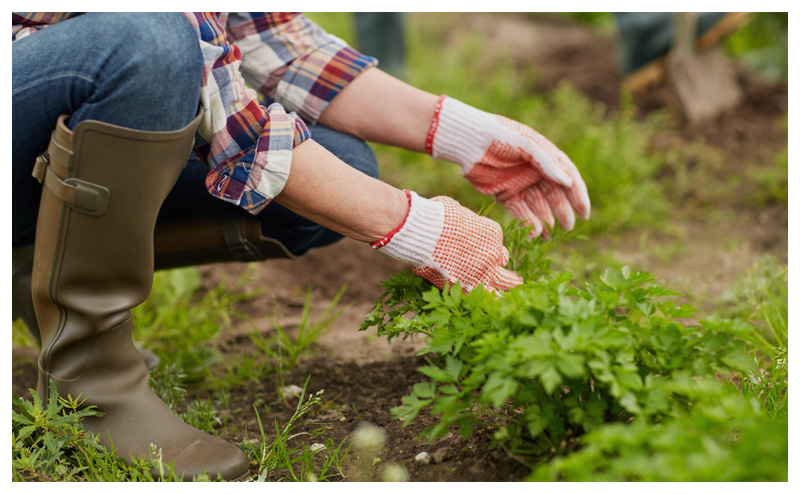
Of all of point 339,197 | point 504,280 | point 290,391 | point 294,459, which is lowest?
point 290,391

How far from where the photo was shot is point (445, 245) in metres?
1.42

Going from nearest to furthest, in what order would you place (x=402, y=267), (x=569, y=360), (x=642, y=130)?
(x=569, y=360)
(x=402, y=267)
(x=642, y=130)

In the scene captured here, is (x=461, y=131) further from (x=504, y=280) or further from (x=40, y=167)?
(x=40, y=167)

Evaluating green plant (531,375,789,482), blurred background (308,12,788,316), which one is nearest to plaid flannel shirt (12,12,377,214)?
green plant (531,375,789,482)

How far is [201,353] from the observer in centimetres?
207

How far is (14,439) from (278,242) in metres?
0.73

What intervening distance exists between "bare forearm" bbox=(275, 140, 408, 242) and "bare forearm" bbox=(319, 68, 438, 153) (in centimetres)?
36

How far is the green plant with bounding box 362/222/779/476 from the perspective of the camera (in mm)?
1059

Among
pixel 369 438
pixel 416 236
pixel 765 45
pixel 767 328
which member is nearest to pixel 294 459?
pixel 369 438

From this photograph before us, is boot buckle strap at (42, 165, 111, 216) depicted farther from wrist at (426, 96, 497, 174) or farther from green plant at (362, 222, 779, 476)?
wrist at (426, 96, 497, 174)

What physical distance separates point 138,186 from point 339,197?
1.20 feet

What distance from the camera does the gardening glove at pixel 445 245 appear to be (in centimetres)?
141
